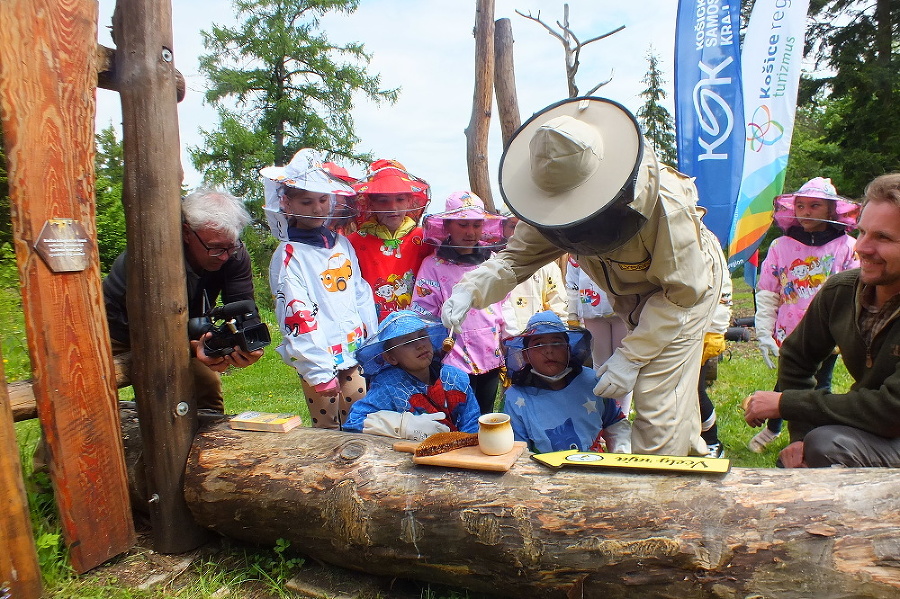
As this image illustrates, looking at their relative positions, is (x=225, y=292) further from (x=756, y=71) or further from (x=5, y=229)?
(x=5, y=229)

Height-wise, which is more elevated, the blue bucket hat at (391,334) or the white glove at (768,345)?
the blue bucket hat at (391,334)

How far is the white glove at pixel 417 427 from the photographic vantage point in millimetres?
2988

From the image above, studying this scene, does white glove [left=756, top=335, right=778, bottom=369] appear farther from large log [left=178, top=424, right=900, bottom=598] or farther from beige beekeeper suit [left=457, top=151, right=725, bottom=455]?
large log [left=178, top=424, right=900, bottom=598]

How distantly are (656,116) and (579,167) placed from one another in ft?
84.9

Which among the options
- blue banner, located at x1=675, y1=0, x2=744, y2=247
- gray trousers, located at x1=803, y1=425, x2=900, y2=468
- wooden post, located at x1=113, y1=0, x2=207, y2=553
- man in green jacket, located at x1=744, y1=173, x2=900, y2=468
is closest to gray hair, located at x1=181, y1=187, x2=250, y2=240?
wooden post, located at x1=113, y1=0, x2=207, y2=553

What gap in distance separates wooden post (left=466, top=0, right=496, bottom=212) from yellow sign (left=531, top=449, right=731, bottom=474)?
15.6ft

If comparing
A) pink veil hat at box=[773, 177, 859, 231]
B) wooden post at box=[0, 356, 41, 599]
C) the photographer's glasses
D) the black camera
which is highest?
pink veil hat at box=[773, 177, 859, 231]

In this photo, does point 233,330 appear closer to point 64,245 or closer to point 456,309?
point 64,245

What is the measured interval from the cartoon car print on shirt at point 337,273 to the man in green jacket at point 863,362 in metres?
2.32

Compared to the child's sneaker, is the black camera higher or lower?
higher

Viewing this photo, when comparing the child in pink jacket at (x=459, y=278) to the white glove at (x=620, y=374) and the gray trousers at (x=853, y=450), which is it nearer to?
the white glove at (x=620, y=374)

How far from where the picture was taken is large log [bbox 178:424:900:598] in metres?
1.85

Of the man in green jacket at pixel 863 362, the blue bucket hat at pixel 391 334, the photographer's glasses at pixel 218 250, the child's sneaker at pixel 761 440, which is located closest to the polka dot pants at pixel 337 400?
the blue bucket hat at pixel 391 334

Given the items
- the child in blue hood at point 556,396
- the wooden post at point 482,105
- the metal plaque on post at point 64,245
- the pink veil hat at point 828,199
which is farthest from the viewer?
the wooden post at point 482,105
